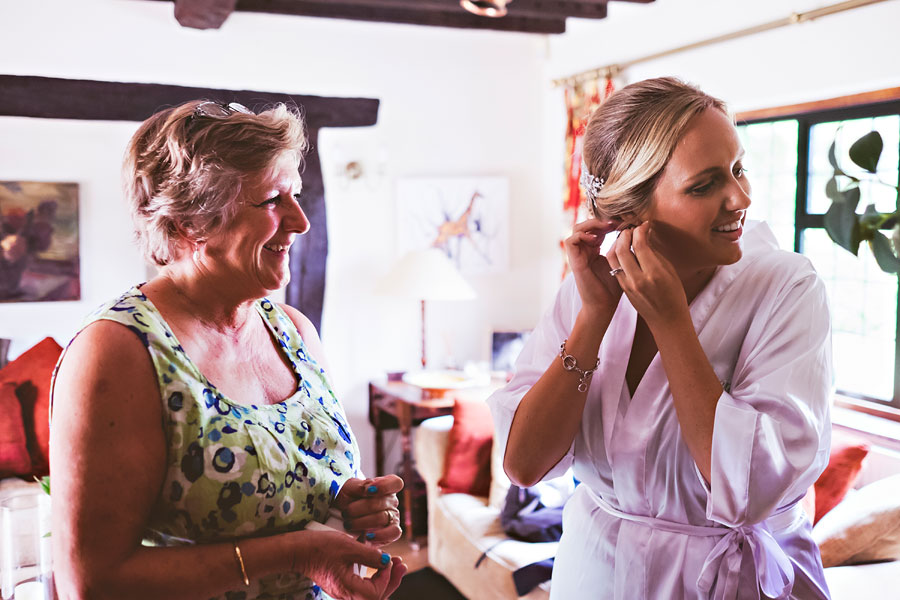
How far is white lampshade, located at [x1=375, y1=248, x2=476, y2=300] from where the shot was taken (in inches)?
175

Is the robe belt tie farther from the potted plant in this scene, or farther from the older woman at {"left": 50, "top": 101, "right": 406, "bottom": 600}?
the potted plant

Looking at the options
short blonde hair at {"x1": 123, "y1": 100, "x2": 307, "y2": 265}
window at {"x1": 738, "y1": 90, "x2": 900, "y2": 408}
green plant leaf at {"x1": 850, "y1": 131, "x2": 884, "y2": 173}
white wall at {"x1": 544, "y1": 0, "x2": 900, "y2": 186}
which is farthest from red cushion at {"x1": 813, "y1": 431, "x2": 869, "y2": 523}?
short blonde hair at {"x1": 123, "y1": 100, "x2": 307, "y2": 265}

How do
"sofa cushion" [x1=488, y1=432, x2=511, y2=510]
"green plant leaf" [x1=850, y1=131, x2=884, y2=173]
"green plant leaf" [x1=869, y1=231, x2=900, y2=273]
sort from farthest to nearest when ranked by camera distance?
"sofa cushion" [x1=488, y1=432, x2=511, y2=510] → "green plant leaf" [x1=869, y1=231, x2=900, y2=273] → "green plant leaf" [x1=850, y1=131, x2=884, y2=173]

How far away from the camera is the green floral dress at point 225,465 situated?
3.67ft

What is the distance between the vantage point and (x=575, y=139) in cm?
470

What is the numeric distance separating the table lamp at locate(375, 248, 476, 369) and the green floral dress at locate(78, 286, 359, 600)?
315 centimetres

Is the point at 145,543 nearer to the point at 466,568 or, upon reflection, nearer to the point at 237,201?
the point at 237,201

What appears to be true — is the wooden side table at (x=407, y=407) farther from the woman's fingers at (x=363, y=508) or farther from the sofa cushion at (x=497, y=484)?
the woman's fingers at (x=363, y=508)

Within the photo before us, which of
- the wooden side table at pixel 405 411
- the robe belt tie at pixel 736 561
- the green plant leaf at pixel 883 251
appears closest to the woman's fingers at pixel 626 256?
the robe belt tie at pixel 736 561

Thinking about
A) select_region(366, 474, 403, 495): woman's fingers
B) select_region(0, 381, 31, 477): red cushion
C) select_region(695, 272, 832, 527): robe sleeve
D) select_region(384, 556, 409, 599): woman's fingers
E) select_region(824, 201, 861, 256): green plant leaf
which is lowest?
select_region(0, 381, 31, 477): red cushion

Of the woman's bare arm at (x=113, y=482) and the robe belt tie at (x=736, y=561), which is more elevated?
the woman's bare arm at (x=113, y=482)

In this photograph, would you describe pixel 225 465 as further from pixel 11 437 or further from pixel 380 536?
pixel 11 437

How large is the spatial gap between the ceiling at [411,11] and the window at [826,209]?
115cm

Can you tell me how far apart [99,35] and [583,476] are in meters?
4.02
